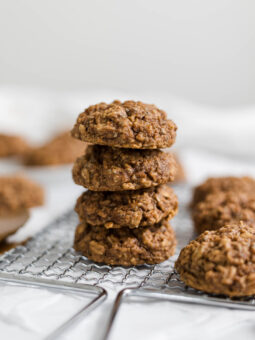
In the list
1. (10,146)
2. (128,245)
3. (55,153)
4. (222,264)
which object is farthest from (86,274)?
(10,146)

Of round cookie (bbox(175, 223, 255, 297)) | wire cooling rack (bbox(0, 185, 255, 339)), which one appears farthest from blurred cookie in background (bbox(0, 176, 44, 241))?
round cookie (bbox(175, 223, 255, 297))

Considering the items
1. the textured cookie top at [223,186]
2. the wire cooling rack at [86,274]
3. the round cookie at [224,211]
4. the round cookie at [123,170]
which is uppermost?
the round cookie at [123,170]

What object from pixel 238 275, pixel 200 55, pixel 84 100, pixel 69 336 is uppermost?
pixel 200 55

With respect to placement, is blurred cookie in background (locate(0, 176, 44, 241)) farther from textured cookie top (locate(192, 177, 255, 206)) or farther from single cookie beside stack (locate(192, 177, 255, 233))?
single cookie beside stack (locate(192, 177, 255, 233))

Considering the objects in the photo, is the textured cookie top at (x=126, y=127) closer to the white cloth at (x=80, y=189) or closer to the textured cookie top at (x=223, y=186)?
the white cloth at (x=80, y=189)

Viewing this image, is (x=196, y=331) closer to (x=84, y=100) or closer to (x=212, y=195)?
(x=212, y=195)

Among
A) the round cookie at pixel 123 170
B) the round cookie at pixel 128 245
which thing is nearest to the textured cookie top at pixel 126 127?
the round cookie at pixel 123 170

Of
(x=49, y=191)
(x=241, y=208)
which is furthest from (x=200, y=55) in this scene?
(x=241, y=208)
